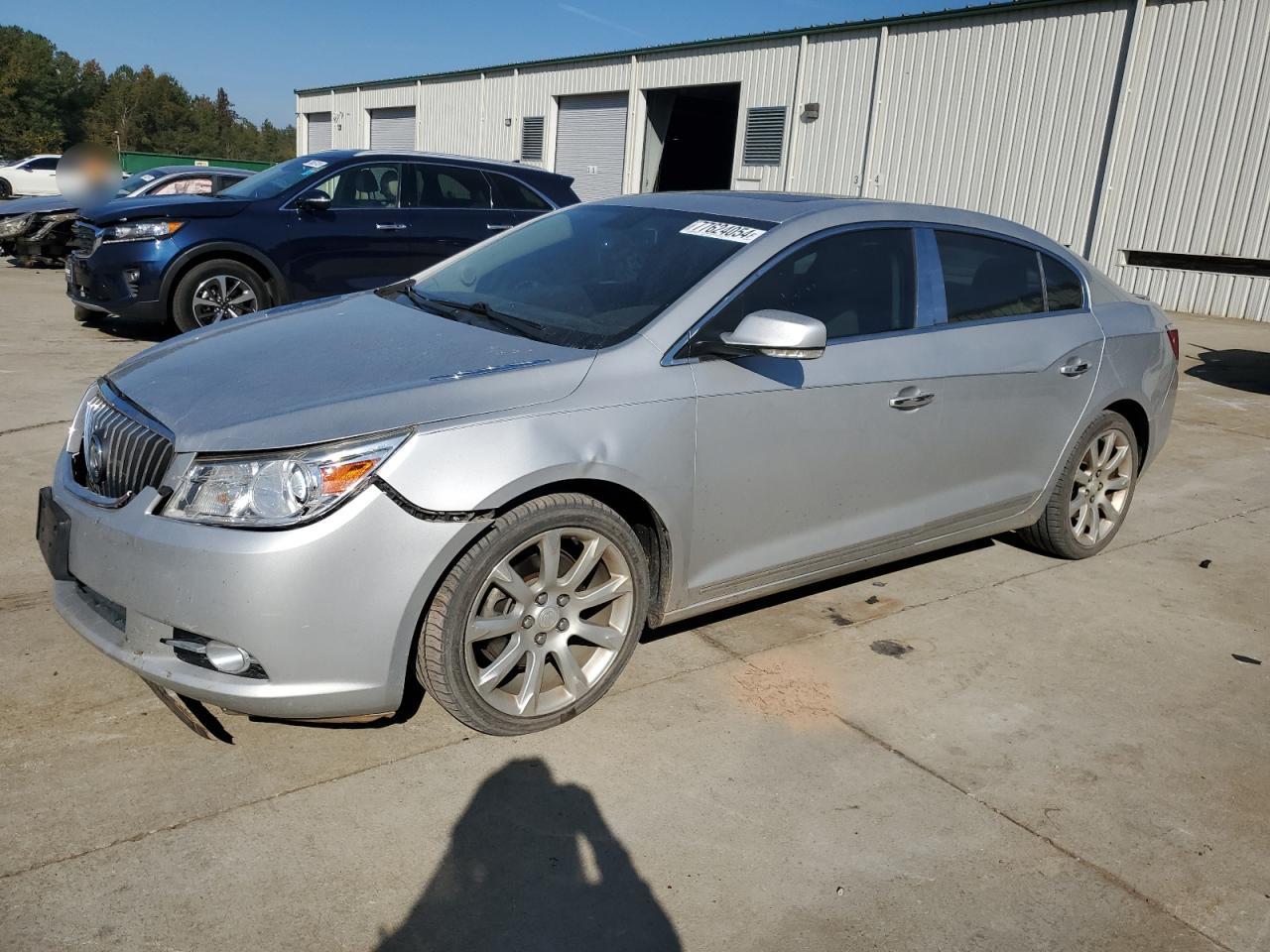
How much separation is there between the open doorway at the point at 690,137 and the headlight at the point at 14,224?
1384 centimetres

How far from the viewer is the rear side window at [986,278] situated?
423 cm

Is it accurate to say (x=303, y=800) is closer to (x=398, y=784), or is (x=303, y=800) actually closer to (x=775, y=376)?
(x=398, y=784)

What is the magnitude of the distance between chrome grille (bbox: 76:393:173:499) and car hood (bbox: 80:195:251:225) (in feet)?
18.7

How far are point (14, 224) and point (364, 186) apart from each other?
802 centimetres

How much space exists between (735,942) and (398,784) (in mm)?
1039

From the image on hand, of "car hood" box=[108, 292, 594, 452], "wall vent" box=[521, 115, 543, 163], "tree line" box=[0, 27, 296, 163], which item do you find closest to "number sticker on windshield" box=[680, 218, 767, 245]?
"car hood" box=[108, 292, 594, 452]

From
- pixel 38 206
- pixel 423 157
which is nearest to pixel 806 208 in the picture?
pixel 423 157

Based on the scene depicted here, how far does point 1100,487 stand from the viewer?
5.07m

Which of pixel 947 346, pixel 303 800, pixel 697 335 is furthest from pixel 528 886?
pixel 947 346

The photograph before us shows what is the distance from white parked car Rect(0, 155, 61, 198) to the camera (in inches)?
1203

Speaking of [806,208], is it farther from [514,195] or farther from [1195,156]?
[1195,156]

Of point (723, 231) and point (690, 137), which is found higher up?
point (690, 137)

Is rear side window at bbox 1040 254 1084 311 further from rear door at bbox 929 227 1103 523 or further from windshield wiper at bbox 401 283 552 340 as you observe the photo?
windshield wiper at bbox 401 283 552 340

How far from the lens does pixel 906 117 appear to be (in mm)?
19000
